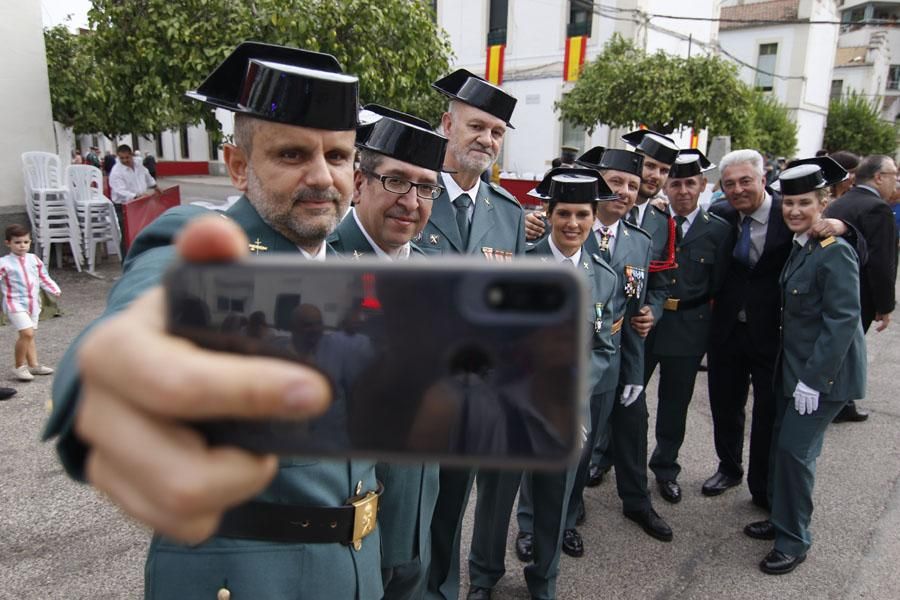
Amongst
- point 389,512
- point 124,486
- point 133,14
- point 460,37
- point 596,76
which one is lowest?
point 389,512

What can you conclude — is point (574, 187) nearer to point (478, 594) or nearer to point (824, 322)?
point (824, 322)

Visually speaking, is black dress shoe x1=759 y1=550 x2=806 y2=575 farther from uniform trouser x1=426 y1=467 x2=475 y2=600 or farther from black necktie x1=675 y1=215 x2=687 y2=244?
black necktie x1=675 y1=215 x2=687 y2=244

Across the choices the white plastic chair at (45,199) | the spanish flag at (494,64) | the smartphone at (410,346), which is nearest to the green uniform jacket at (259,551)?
the smartphone at (410,346)

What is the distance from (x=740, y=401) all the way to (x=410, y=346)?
3718 mm

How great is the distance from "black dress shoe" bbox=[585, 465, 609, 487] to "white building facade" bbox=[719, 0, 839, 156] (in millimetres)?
29790

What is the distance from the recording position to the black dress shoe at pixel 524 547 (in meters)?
3.00

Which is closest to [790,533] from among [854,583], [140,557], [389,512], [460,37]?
[854,583]

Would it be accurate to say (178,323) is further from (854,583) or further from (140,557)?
(854,583)

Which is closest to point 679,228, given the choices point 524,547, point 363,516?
point 524,547

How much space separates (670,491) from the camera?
143 inches

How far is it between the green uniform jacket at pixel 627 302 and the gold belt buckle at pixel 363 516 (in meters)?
1.79

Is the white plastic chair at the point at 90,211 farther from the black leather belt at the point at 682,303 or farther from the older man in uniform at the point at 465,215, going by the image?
the black leather belt at the point at 682,303

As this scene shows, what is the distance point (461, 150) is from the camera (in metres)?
2.99

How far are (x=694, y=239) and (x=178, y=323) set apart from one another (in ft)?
11.5
